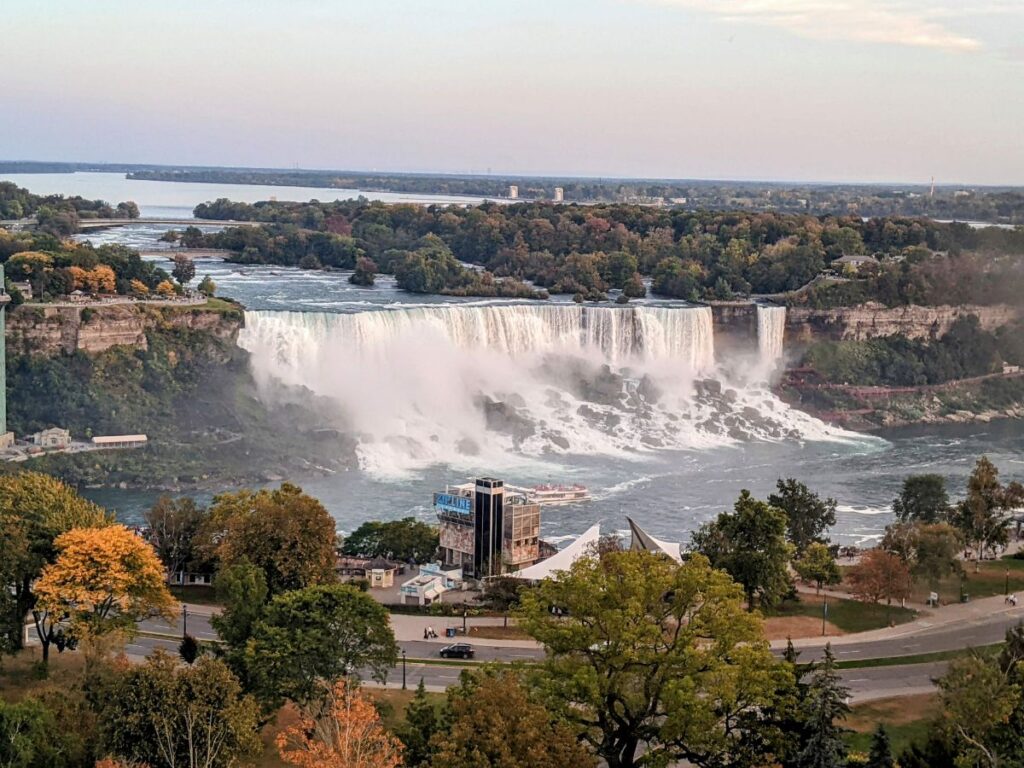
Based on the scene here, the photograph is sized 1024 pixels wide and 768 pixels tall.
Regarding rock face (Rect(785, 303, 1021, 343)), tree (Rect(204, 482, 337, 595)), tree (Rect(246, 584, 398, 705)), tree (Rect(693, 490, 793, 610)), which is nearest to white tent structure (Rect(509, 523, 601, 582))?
tree (Rect(693, 490, 793, 610))

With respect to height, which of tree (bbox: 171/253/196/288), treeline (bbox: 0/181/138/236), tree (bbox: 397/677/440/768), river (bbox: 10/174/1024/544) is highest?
treeline (bbox: 0/181/138/236)

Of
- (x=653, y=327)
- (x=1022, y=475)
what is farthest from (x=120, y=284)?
(x=1022, y=475)

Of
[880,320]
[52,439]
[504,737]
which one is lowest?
[52,439]

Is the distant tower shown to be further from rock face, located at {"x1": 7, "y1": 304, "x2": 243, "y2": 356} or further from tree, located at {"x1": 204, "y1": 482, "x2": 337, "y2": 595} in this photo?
→ tree, located at {"x1": 204, "y1": 482, "x2": 337, "y2": 595}

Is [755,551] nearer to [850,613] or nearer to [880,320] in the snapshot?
[850,613]

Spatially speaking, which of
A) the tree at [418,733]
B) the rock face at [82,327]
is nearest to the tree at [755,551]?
the tree at [418,733]

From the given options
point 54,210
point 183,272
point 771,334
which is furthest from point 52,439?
point 54,210

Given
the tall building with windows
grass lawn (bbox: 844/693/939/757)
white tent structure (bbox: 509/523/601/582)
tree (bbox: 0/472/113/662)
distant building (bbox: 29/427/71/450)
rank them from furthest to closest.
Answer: distant building (bbox: 29/427/71/450)
the tall building with windows
white tent structure (bbox: 509/523/601/582)
tree (bbox: 0/472/113/662)
grass lawn (bbox: 844/693/939/757)
